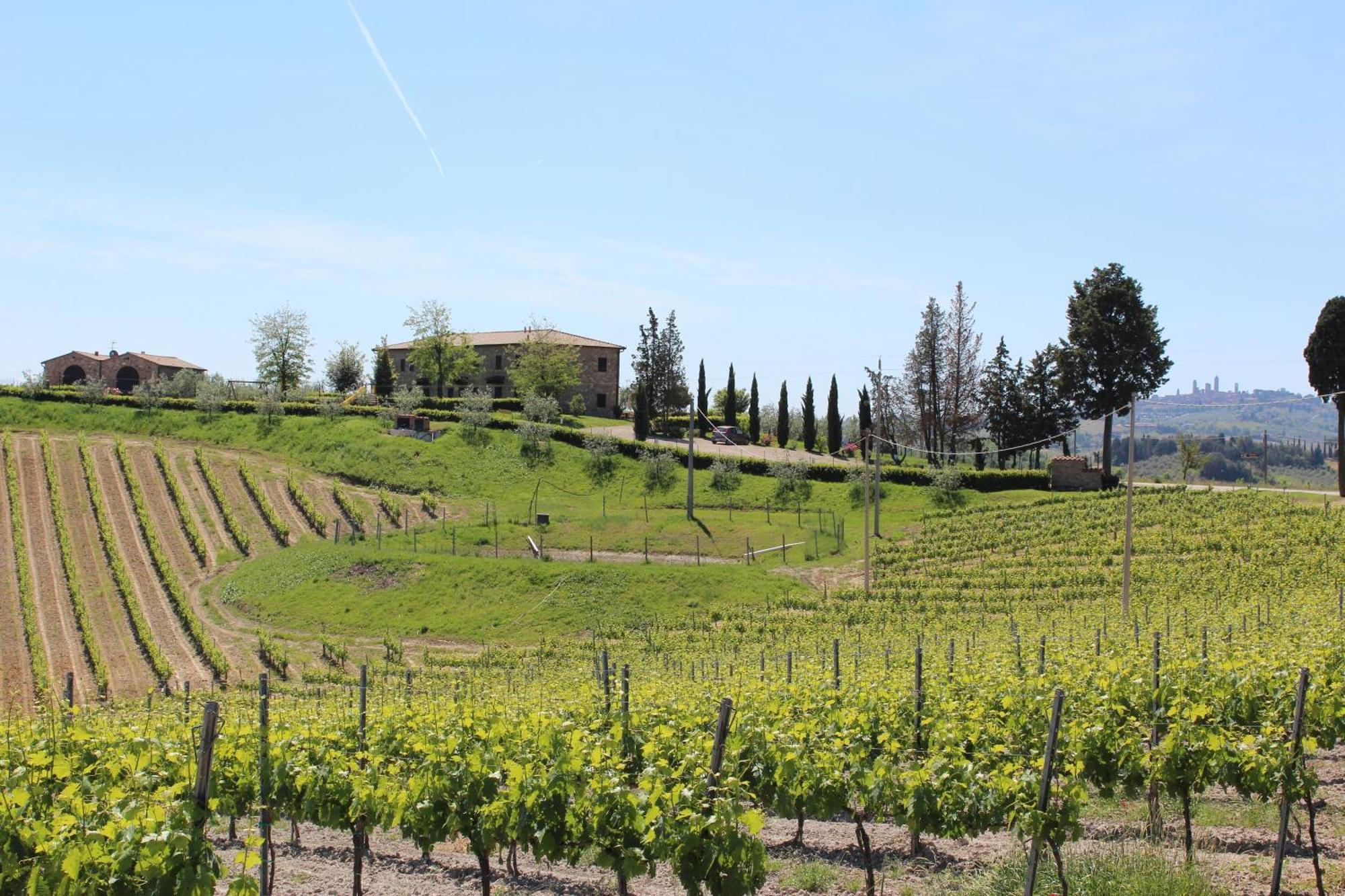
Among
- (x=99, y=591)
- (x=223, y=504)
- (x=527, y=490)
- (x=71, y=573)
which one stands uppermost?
(x=527, y=490)

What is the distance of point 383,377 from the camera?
85.8 meters

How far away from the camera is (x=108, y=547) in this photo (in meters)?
42.9

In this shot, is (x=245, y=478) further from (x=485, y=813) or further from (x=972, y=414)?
(x=485, y=813)

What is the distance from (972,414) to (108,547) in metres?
49.3

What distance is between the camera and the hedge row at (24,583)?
28.1 meters

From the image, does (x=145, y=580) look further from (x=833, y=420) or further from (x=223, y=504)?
(x=833, y=420)

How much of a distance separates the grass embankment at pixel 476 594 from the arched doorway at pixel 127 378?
201 ft

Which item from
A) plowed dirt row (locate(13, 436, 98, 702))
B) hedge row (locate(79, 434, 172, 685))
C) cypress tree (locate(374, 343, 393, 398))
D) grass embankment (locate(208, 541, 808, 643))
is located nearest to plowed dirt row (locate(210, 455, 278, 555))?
grass embankment (locate(208, 541, 808, 643))

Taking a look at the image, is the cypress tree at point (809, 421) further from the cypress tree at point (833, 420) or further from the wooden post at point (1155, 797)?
the wooden post at point (1155, 797)

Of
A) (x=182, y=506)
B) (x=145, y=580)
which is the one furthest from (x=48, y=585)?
(x=182, y=506)

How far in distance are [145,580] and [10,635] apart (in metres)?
7.73

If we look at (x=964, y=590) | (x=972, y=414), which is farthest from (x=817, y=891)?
(x=972, y=414)

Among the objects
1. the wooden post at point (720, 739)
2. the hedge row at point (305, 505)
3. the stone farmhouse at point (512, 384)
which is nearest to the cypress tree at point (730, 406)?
the stone farmhouse at point (512, 384)

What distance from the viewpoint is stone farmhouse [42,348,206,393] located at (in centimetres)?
9325
